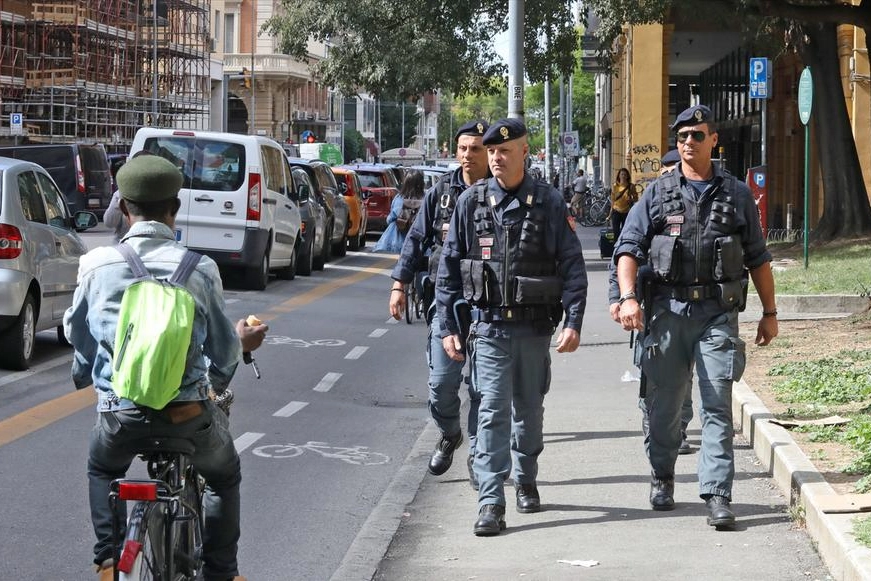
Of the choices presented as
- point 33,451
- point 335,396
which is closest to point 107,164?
point 335,396

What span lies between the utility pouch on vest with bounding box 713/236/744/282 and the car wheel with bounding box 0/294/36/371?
6.95 m

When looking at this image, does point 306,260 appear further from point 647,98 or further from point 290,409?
point 290,409

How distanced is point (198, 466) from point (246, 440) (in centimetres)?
492

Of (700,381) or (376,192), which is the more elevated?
(376,192)

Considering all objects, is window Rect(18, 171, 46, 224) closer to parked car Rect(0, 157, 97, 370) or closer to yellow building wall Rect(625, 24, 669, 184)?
parked car Rect(0, 157, 97, 370)

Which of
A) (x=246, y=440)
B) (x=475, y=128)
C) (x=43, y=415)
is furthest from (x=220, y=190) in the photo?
(x=475, y=128)

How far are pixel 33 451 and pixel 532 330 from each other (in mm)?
3478

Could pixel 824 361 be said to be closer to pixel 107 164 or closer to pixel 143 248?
pixel 143 248

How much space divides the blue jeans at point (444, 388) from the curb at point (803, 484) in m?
1.57

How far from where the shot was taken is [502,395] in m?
6.98

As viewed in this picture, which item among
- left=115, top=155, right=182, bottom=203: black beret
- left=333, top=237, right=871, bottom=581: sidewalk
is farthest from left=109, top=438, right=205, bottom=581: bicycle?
left=333, top=237, right=871, bottom=581: sidewalk

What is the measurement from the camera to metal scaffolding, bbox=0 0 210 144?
55562 millimetres

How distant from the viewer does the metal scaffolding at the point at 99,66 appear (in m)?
A: 55.6

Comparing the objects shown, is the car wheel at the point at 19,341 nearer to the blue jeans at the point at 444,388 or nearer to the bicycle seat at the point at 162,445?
the blue jeans at the point at 444,388
